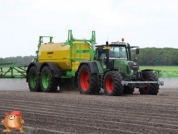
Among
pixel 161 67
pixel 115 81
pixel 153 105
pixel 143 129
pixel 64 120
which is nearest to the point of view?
pixel 143 129

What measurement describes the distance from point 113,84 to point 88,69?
1.93 m

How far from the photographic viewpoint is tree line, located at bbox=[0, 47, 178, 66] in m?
33.1

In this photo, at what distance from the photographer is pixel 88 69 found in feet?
68.3

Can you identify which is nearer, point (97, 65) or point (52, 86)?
point (97, 65)

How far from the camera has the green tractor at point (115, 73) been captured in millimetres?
19422

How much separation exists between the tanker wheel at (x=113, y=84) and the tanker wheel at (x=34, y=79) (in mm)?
5302

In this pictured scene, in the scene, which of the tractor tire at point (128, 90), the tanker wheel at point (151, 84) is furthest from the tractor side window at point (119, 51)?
the tractor tire at point (128, 90)

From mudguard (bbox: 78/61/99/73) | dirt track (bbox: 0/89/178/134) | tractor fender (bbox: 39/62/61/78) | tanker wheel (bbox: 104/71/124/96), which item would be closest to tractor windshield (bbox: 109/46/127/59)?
mudguard (bbox: 78/61/99/73)

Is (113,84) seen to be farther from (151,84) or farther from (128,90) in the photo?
(128,90)

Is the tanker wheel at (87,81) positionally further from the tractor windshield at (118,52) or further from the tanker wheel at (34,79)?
the tanker wheel at (34,79)

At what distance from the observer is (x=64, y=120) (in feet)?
39.0

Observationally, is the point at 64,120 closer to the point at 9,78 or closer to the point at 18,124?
the point at 18,124

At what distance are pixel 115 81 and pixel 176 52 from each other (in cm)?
2188

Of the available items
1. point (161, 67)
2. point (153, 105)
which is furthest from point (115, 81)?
point (161, 67)
